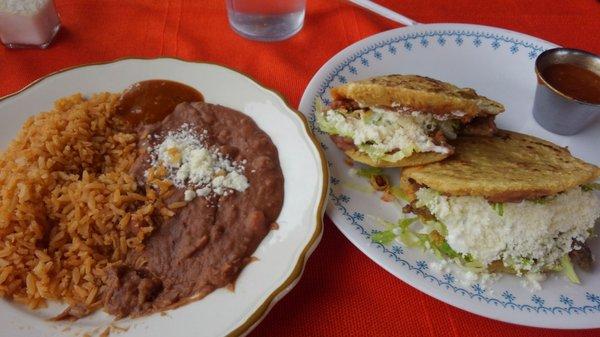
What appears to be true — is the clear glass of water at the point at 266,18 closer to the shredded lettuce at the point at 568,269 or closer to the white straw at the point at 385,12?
the white straw at the point at 385,12

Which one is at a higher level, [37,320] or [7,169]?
[7,169]

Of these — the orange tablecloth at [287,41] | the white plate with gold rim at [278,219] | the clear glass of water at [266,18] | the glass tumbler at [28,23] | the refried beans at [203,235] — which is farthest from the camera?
the clear glass of water at [266,18]

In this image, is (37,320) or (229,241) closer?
(37,320)

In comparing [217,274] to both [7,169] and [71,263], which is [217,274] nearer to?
[71,263]

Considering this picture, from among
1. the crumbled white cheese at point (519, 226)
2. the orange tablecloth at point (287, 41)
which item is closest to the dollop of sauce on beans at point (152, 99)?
the orange tablecloth at point (287, 41)

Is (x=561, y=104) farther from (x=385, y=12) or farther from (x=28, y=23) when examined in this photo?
(x=28, y=23)

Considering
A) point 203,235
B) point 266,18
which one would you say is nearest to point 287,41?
point 266,18

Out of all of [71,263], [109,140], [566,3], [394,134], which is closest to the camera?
[71,263]

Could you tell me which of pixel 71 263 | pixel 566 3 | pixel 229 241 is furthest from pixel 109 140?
pixel 566 3
